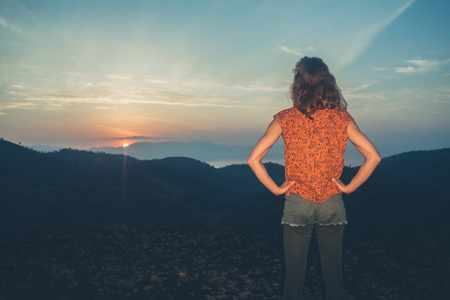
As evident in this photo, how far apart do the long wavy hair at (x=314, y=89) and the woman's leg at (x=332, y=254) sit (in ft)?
4.34

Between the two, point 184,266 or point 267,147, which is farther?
point 184,266

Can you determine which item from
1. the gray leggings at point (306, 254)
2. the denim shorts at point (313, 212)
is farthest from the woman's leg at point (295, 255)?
the denim shorts at point (313, 212)

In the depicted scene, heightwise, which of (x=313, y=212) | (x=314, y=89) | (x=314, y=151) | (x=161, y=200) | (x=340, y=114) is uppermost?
(x=314, y=89)

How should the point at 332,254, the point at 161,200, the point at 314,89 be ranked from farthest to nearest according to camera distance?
the point at 161,200
the point at 332,254
the point at 314,89

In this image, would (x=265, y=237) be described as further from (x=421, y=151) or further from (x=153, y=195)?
(x=421, y=151)

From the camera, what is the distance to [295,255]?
12.6 ft

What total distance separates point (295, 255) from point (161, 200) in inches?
1164

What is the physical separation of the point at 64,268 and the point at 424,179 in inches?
1834

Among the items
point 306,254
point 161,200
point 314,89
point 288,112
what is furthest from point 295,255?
point 161,200

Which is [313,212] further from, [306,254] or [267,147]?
[267,147]

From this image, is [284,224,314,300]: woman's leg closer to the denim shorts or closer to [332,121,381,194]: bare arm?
the denim shorts

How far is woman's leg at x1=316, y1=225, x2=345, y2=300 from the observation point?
149 inches

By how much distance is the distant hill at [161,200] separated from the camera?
2275cm

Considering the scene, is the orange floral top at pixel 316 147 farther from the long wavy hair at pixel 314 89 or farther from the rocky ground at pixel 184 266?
the rocky ground at pixel 184 266
